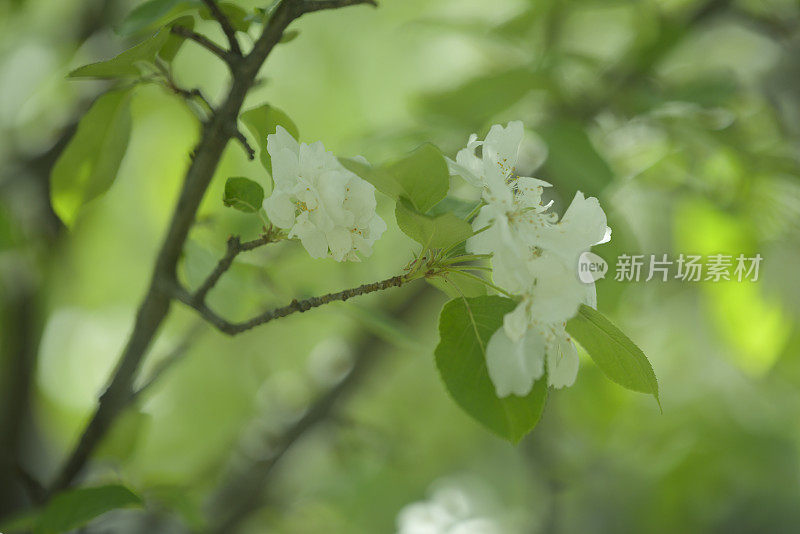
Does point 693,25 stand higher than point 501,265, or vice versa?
point 501,265

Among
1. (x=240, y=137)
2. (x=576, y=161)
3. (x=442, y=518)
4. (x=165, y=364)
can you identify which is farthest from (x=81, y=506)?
(x=442, y=518)

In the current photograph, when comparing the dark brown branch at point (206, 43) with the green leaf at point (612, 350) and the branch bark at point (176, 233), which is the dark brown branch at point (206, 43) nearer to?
the branch bark at point (176, 233)

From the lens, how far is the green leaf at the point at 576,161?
Answer: 0.59 m

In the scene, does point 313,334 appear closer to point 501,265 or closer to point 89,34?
point 89,34

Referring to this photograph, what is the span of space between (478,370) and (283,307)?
11 centimetres

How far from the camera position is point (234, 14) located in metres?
0.39

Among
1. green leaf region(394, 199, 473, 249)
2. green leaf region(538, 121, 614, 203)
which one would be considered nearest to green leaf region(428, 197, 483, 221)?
green leaf region(394, 199, 473, 249)

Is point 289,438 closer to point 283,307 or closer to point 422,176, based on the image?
point 283,307

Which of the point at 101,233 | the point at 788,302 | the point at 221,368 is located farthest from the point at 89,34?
the point at 788,302

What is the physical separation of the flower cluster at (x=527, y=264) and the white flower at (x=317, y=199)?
5cm

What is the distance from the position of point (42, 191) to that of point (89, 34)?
9.6 inches

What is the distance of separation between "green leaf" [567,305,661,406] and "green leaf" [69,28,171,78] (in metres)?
0.26

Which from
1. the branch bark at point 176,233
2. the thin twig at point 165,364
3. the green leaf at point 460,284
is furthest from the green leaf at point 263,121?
the thin twig at point 165,364

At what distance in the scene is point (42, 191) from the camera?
920mm
